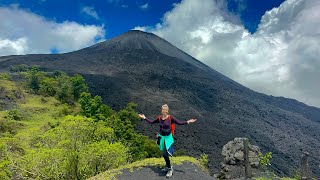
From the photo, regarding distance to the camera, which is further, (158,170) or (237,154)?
(237,154)

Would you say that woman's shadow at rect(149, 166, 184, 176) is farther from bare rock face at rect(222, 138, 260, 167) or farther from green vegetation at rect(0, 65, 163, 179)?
bare rock face at rect(222, 138, 260, 167)

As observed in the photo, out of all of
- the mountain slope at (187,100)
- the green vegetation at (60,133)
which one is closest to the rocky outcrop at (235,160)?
the green vegetation at (60,133)

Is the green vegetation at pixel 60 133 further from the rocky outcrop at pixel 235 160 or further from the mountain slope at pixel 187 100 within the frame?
the mountain slope at pixel 187 100

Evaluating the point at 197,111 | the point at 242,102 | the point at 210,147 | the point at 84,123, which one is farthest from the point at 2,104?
the point at 242,102

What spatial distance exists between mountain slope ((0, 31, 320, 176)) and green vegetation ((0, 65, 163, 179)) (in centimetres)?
1671

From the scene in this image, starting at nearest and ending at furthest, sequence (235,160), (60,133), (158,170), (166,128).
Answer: (166,128), (158,170), (60,133), (235,160)

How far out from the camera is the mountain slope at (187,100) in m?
76.2

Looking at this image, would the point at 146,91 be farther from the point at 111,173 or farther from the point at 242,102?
the point at 111,173

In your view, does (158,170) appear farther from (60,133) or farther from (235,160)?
(235,160)

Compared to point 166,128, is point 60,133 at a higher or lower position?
lower

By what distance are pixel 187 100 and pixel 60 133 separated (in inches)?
3650

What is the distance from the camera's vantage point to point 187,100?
10756 cm

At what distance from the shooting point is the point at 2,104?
53969 millimetres

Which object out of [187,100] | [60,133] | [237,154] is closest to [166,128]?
[60,133]
